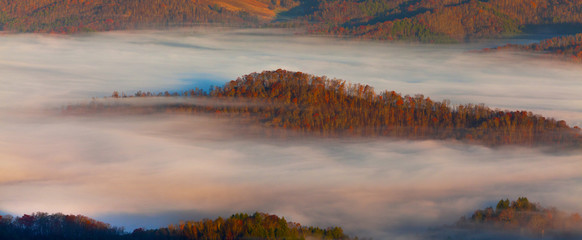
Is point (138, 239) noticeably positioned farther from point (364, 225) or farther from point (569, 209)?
point (569, 209)

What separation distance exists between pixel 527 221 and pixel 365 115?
186 ft

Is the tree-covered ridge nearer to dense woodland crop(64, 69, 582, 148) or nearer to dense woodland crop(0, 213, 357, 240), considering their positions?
dense woodland crop(0, 213, 357, 240)

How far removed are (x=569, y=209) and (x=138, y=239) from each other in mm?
45823

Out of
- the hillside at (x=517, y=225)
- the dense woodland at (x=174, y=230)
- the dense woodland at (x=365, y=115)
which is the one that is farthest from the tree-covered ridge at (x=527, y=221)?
the dense woodland at (x=365, y=115)

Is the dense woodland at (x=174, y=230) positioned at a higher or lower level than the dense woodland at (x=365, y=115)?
lower

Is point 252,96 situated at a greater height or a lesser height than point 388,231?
greater

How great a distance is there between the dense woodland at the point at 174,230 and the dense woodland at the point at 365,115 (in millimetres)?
59366

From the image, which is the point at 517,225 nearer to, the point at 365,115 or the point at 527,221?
the point at 527,221

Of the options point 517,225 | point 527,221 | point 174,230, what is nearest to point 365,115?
point 527,221

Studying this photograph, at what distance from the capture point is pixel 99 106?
588 ft

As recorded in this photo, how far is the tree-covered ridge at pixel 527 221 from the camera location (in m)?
68.1

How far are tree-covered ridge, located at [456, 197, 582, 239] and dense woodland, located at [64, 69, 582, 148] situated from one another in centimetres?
4710

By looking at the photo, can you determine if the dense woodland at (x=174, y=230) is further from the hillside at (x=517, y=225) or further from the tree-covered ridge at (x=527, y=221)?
the tree-covered ridge at (x=527, y=221)

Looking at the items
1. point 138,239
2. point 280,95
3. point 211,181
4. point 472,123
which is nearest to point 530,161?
point 472,123
